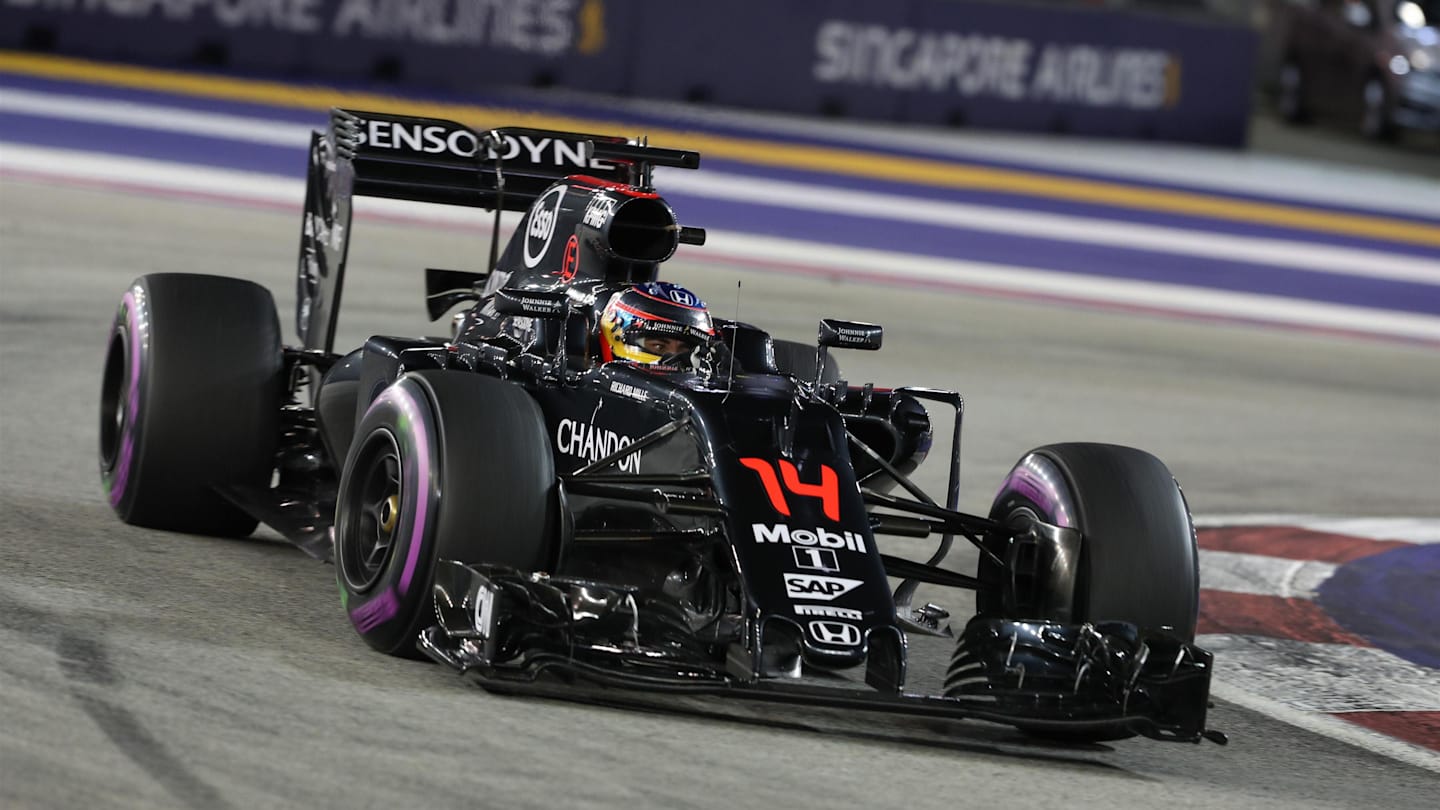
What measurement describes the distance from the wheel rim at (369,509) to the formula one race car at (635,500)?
0.4 inches

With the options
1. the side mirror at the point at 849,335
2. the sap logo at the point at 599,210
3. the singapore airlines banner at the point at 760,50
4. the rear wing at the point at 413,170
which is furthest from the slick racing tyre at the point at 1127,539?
the singapore airlines banner at the point at 760,50

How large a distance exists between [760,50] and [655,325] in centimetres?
1695

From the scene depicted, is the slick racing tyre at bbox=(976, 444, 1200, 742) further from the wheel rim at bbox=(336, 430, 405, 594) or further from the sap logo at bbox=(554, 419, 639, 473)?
the wheel rim at bbox=(336, 430, 405, 594)

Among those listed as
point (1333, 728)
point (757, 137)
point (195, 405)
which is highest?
point (757, 137)

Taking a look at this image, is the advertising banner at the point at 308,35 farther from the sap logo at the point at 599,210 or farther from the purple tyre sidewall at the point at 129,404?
the sap logo at the point at 599,210

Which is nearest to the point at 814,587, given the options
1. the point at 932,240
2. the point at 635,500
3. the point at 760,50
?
the point at 635,500

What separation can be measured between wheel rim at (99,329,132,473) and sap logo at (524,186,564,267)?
5.05ft

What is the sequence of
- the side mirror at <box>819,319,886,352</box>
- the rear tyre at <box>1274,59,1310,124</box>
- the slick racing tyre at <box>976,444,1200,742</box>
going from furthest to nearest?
the rear tyre at <box>1274,59,1310,124</box> < the side mirror at <box>819,319,886,352</box> < the slick racing tyre at <box>976,444,1200,742</box>

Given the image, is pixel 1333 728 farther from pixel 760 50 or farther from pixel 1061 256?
pixel 760 50

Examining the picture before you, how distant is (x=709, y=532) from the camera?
19.8 feet

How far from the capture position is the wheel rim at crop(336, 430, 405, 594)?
6434 millimetres

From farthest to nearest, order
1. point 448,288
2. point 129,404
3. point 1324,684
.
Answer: point 448,288 < point 129,404 < point 1324,684

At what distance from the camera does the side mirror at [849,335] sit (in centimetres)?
682

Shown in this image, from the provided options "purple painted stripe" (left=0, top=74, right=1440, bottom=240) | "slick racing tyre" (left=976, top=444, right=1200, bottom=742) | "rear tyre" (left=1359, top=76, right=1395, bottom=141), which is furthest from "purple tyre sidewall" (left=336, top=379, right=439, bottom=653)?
"rear tyre" (left=1359, top=76, right=1395, bottom=141)
